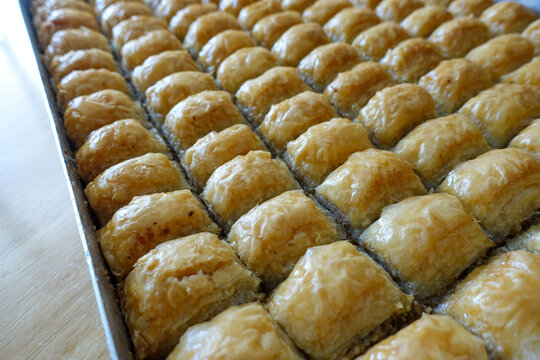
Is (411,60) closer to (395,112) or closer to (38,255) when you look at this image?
(395,112)

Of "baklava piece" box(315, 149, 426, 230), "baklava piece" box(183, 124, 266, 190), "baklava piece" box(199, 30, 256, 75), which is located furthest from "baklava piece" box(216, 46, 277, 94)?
"baklava piece" box(315, 149, 426, 230)

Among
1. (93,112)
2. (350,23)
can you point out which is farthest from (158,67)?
(350,23)

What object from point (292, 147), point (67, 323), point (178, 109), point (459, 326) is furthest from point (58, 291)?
point (459, 326)

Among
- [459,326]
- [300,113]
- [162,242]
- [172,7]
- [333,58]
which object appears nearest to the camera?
[459,326]

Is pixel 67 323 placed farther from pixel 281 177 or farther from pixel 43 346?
pixel 281 177

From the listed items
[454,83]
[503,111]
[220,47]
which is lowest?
[503,111]

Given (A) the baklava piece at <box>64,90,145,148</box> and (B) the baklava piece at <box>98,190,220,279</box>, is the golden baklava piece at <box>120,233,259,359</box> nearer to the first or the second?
(B) the baklava piece at <box>98,190,220,279</box>
